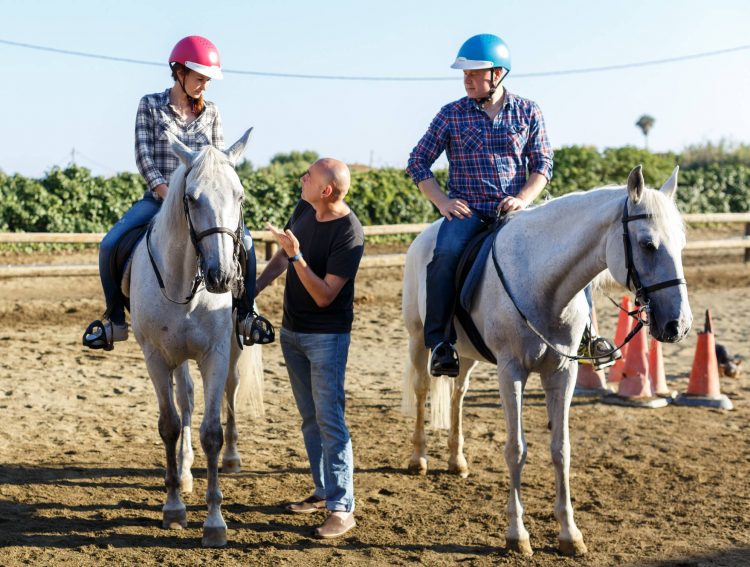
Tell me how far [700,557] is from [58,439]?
4809mm

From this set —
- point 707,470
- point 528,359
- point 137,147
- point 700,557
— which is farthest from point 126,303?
point 707,470

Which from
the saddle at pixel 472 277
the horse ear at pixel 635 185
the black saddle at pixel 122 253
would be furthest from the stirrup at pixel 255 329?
the horse ear at pixel 635 185

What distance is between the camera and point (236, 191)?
4.57 meters

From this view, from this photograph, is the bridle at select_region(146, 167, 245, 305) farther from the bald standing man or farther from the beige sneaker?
the beige sneaker

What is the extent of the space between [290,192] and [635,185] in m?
16.4

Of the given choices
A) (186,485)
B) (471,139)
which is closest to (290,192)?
(186,485)

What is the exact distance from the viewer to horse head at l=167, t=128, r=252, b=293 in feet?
14.4

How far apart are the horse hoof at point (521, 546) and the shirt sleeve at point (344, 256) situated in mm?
1709

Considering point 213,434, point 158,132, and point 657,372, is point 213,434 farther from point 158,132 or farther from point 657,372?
point 657,372

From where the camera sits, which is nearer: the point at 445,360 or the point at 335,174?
the point at 335,174

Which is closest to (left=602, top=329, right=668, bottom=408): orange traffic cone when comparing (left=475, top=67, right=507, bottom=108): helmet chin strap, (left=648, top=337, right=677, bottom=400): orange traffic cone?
(left=648, top=337, right=677, bottom=400): orange traffic cone

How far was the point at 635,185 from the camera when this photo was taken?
4348mm

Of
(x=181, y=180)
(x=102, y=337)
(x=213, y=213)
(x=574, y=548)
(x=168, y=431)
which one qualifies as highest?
(x=181, y=180)

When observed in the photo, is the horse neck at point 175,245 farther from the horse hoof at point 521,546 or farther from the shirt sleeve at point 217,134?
the horse hoof at point 521,546
